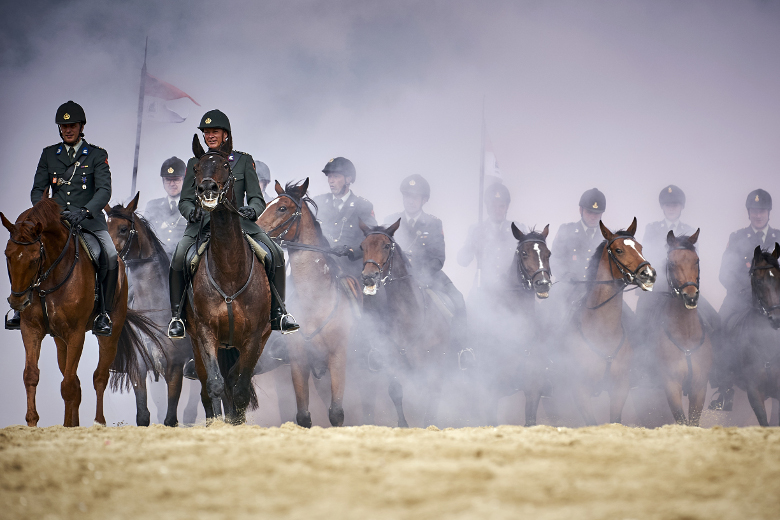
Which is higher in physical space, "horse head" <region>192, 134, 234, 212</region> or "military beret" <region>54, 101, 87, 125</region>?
"military beret" <region>54, 101, 87, 125</region>

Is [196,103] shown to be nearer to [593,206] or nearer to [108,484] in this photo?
[593,206]

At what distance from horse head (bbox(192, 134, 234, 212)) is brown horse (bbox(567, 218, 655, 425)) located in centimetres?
425

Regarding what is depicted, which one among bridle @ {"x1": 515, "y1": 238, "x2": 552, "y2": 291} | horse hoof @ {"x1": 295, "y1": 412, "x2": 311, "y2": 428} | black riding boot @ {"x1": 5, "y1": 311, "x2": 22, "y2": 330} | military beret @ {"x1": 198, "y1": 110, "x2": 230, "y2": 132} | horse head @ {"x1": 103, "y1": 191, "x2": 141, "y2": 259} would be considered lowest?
horse hoof @ {"x1": 295, "y1": 412, "x2": 311, "y2": 428}

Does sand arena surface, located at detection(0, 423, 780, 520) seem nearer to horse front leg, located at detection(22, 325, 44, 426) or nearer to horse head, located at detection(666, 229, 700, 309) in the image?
horse front leg, located at detection(22, 325, 44, 426)

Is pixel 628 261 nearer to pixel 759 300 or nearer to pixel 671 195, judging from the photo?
pixel 759 300

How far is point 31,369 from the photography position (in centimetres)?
503

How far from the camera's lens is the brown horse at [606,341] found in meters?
6.85

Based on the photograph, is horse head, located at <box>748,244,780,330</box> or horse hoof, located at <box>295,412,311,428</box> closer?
horse hoof, located at <box>295,412,311,428</box>

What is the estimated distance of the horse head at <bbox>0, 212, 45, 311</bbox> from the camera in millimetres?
4898

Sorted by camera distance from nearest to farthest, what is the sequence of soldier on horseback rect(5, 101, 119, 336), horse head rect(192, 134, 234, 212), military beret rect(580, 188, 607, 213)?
horse head rect(192, 134, 234, 212), soldier on horseback rect(5, 101, 119, 336), military beret rect(580, 188, 607, 213)

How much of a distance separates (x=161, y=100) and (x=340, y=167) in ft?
13.0

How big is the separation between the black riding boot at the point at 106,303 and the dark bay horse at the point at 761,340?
282 inches

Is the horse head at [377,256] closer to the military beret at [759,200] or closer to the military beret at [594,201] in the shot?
the military beret at [594,201]

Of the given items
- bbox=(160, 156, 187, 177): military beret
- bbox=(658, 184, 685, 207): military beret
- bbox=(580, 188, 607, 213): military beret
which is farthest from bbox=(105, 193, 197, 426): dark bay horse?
bbox=(658, 184, 685, 207): military beret
